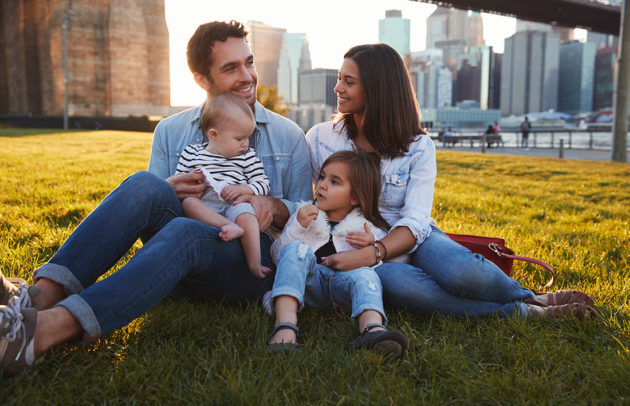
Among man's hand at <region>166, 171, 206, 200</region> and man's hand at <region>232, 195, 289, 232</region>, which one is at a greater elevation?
man's hand at <region>166, 171, 206, 200</region>

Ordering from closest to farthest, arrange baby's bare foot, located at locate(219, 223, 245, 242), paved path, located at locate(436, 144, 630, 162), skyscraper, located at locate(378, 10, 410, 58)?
baby's bare foot, located at locate(219, 223, 245, 242), paved path, located at locate(436, 144, 630, 162), skyscraper, located at locate(378, 10, 410, 58)

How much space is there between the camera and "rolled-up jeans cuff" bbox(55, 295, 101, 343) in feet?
5.42

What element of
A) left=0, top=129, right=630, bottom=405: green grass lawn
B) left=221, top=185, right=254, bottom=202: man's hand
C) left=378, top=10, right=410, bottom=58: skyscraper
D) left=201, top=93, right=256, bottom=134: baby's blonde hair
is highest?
left=378, top=10, right=410, bottom=58: skyscraper

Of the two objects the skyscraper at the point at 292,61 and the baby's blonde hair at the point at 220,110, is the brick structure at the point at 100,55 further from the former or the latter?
the skyscraper at the point at 292,61

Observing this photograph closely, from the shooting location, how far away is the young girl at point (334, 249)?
6.52 ft

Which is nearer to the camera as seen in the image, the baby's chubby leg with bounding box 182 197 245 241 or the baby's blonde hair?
the baby's chubby leg with bounding box 182 197 245 241

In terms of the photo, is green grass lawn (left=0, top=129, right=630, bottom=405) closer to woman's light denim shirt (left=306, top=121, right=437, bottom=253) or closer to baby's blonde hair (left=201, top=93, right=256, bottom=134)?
woman's light denim shirt (left=306, top=121, right=437, bottom=253)

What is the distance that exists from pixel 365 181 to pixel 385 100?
1.65 ft

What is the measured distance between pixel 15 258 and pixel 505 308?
2.76m

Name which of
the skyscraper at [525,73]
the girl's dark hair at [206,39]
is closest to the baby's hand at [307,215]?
the girl's dark hair at [206,39]

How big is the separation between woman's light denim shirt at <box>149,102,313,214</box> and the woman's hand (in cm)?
67

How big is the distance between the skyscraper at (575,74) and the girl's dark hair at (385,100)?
13688cm

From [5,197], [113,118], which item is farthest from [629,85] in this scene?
Result: [113,118]

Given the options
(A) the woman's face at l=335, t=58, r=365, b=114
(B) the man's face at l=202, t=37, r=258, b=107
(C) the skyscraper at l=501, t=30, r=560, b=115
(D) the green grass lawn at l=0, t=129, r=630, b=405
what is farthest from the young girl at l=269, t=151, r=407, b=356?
(C) the skyscraper at l=501, t=30, r=560, b=115
